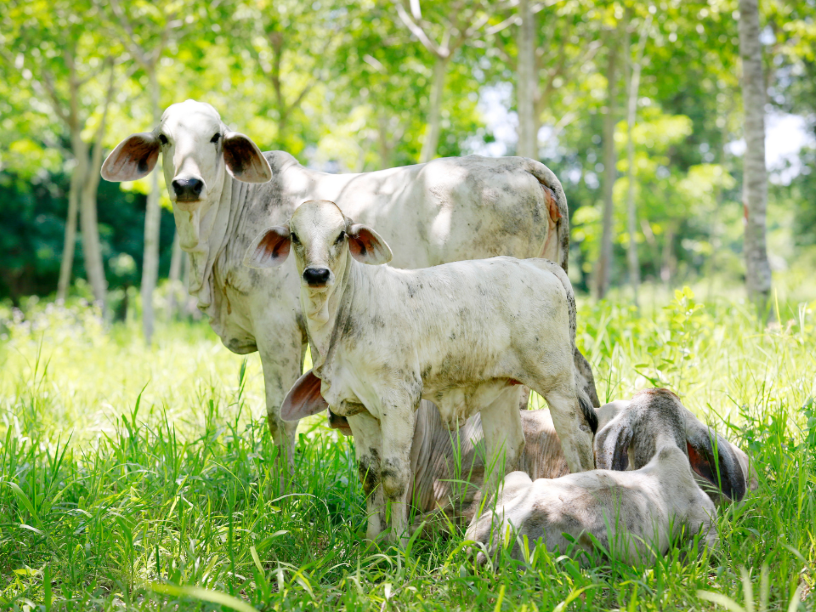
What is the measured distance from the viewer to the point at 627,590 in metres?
2.70

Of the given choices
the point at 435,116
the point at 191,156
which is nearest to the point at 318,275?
the point at 191,156

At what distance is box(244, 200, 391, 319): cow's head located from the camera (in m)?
2.73

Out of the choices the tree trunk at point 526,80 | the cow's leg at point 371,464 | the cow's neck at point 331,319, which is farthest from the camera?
the tree trunk at point 526,80

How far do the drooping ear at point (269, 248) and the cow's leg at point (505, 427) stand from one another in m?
1.28

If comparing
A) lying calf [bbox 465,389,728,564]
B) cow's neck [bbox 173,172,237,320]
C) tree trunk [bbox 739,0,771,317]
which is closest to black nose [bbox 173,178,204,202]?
cow's neck [bbox 173,172,237,320]

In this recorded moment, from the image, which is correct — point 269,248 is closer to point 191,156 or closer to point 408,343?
point 408,343

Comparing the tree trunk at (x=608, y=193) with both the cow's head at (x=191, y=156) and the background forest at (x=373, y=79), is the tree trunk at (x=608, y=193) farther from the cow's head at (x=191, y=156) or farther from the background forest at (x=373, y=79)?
the cow's head at (x=191, y=156)

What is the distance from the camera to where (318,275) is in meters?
2.67

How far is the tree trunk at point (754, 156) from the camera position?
22.7 feet

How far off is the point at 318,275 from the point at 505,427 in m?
1.40

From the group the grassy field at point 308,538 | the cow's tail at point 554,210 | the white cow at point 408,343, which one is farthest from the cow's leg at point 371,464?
the cow's tail at point 554,210

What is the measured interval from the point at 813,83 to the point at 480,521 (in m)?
22.6

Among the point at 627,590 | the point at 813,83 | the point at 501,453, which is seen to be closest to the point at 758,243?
the point at 501,453

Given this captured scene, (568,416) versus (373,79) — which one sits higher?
(373,79)
